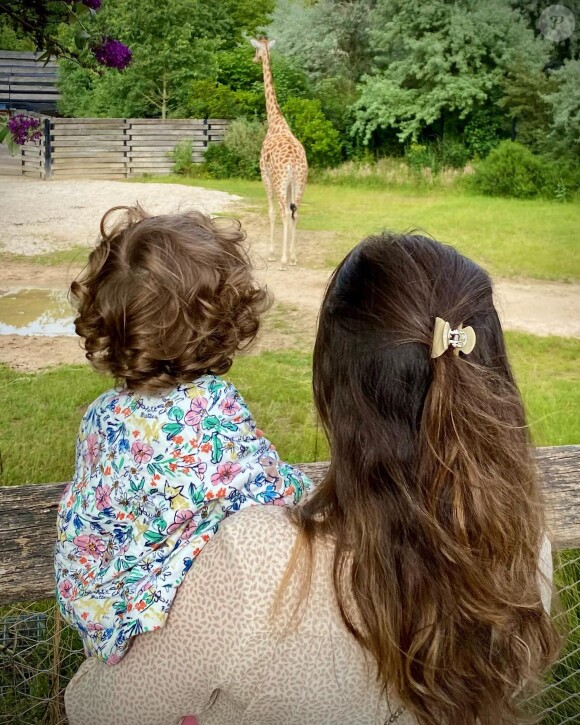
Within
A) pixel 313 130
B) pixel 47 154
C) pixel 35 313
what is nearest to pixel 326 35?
pixel 313 130

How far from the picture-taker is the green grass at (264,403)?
88.7 inches

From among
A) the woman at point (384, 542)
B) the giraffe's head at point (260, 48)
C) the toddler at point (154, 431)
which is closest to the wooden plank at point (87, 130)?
the giraffe's head at point (260, 48)

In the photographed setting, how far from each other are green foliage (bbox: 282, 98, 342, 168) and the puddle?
164 centimetres

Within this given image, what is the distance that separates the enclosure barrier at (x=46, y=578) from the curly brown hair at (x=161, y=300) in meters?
0.31

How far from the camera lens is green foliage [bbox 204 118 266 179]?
12.1 ft

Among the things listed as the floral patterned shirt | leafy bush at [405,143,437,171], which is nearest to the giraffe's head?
leafy bush at [405,143,437,171]

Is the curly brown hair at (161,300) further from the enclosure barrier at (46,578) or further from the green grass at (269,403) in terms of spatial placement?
the green grass at (269,403)

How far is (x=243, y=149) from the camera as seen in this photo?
381 cm

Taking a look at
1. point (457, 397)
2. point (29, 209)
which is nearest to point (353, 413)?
point (457, 397)

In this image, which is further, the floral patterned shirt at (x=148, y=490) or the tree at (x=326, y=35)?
the tree at (x=326, y=35)

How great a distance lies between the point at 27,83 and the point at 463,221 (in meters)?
1.76

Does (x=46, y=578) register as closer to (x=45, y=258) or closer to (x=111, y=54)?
(x=111, y=54)

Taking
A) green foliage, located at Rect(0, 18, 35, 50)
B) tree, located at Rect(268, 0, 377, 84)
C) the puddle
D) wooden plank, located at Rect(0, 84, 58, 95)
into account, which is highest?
tree, located at Rect(268, 0, 377, 84)

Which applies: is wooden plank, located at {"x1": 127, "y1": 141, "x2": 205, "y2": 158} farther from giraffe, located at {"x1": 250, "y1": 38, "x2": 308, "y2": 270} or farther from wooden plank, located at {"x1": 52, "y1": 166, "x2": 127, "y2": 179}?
giraffe, located at {"x1": 250, "y1": 38, "x2": 308, "y2": 270}
